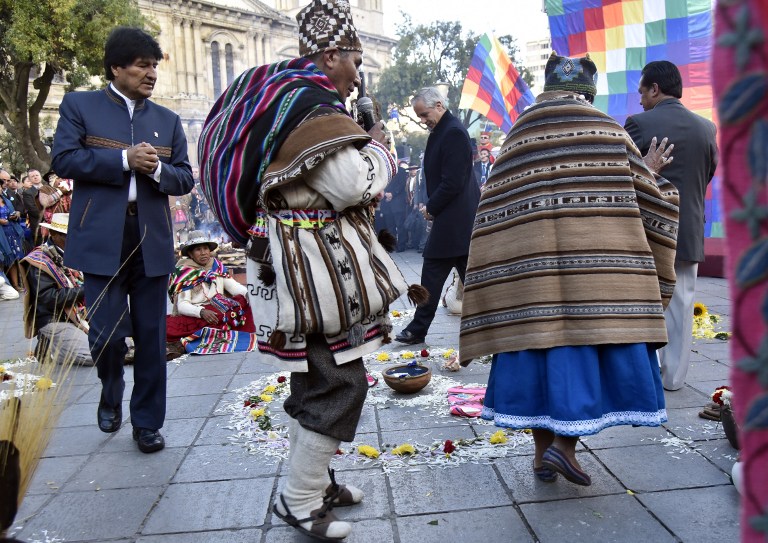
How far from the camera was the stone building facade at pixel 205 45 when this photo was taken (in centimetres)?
4312

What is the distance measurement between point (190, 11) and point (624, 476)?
47.7 metres

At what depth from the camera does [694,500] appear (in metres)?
2.82

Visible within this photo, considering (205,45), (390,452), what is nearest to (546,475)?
(390,452)

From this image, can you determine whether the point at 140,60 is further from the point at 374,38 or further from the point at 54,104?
the point at 374,38

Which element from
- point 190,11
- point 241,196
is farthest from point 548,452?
point 190,11

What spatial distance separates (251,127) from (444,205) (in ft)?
12.0

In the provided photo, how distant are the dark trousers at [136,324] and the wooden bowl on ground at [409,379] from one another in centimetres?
147

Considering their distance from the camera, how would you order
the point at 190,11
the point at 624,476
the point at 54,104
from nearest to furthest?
the point at 624,476 < the point at 54,104 < the point at 190,11

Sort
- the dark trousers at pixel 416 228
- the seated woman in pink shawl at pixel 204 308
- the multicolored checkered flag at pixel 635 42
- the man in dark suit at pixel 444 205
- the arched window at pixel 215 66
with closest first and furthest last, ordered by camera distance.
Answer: the man in dark suit at pixel 444 205 → the seated woman in pink shawl at pixel 204 308 → the multicolored checkered flag at pixel 635 42 → the dark trousers at pixel 416 228 → the arched window at pixel 215 66

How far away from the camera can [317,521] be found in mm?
2600

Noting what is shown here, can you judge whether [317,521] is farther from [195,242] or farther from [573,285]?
[195,242]

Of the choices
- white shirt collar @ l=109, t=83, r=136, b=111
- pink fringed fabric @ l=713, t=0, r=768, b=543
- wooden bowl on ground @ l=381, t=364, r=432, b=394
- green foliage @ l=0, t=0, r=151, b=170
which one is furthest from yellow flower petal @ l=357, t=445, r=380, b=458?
green foliage @ l=0, t=0, r=151, b=170

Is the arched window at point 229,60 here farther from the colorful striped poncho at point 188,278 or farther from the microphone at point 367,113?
the microphone at point 367,113

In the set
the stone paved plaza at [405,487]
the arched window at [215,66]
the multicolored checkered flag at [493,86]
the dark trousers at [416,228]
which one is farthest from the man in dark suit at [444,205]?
the arched window at [215,66]
